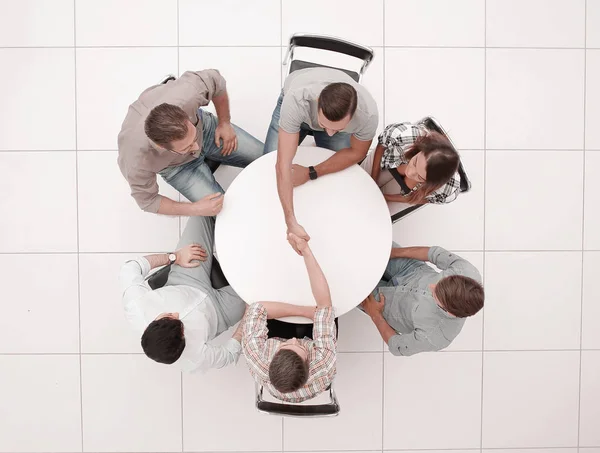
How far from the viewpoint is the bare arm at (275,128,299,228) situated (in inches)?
74.8

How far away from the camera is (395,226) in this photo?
108 inches

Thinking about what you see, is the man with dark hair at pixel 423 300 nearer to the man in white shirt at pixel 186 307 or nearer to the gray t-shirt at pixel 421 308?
the gray t-shirt at pixel 421 308

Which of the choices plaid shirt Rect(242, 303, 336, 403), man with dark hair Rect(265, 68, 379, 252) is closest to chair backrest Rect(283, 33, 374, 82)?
man with dark hair Rect(265, 68, 379, 252)

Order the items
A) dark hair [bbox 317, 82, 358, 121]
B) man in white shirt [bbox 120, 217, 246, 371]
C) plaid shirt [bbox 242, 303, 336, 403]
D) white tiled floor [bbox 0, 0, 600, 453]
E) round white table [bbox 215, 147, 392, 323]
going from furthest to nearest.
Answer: white tiled floor [bbox 0, 0, 600, 453]
round white table [bbox 215, 147, 392, 323]
plaid shirt [bbox 242, 303, 336, 403]
man in white shirt [bbox 120, 217, 246, 371]
dark hair [bbox 317, 82, 358, 121]

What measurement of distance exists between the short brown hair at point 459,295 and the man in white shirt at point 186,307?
3.30 ft

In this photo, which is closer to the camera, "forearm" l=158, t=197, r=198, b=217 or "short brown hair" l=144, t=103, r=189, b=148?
"short brown hair" l=144, t=103, r=189, b=148

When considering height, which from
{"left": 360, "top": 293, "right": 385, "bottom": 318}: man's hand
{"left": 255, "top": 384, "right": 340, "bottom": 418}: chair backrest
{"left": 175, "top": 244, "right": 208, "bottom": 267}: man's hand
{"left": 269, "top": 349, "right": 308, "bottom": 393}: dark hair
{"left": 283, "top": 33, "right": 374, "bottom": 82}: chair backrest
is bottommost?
{"left": 255, "top": 384, "right": 340, "bottom": 418}: chair backrest

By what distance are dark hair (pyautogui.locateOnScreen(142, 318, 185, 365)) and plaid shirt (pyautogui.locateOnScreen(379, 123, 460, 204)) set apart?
1211 mm

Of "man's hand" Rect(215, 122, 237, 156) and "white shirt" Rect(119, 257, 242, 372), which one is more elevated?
"man's hand" Rect(215, 122, 237, 156)

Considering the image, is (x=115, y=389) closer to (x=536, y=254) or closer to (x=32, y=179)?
(x=32, y=179)

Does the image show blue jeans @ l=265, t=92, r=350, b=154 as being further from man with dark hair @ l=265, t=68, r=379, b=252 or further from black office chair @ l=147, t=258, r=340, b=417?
black office chair @ l=147, t=258, r=340, b=417

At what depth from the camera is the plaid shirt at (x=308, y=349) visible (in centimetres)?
190

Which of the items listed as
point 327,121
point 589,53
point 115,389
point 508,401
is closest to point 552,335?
point 508,401

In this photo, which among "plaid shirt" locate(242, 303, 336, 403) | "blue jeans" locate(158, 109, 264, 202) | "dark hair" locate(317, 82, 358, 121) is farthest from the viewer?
"blue jeans" locate(158, 109, 264, 202)
